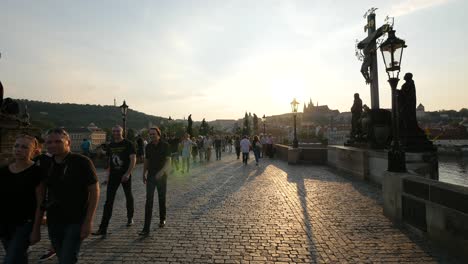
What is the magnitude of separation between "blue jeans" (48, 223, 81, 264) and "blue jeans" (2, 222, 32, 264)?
0.67 ft

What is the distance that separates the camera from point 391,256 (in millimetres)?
4418

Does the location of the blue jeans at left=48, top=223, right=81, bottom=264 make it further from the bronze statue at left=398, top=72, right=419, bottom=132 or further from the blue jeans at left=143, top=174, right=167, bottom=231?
the bronze statue at left=398, top=72, right=419, bottom=132

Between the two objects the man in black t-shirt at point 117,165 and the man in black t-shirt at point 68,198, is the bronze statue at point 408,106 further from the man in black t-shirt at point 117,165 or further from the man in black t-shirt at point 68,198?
the man in black t-shirt at point 68,198

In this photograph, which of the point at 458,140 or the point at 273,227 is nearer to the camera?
the point at 273,227

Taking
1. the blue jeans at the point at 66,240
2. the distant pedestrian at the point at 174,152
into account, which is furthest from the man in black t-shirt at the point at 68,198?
the distant pedestrian at the point at 174,152

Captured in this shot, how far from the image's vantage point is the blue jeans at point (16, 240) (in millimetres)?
2904

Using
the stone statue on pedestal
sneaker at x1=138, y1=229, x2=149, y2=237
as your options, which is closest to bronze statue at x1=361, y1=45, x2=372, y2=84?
the stone statue on pedestal

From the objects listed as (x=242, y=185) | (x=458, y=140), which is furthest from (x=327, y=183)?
(x=458, y=140)

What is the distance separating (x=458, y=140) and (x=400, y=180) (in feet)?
249

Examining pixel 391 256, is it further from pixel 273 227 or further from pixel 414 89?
pixel 414 89

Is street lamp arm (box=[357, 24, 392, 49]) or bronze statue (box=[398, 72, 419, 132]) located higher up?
street lamp arm (box=[357, 24, 392, 49])

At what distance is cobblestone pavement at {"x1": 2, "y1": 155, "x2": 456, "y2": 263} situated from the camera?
447cm

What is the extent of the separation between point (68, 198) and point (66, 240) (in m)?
Answer: 0.39

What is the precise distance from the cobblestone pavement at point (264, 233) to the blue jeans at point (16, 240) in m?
1.53
